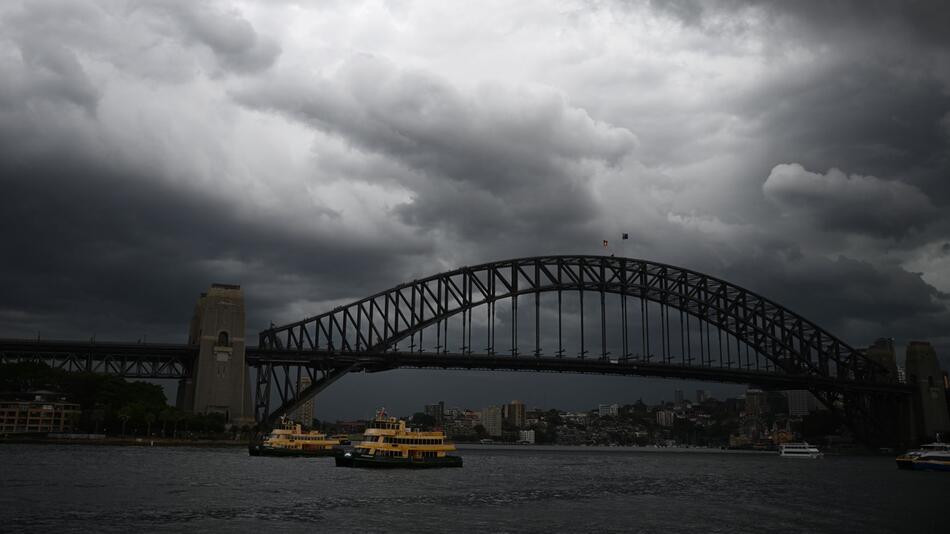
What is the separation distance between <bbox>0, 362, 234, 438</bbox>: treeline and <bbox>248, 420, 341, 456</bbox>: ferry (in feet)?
42.9

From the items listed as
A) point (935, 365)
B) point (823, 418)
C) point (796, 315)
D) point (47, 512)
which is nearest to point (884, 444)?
point (935, 365)

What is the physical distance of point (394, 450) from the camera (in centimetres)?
7006

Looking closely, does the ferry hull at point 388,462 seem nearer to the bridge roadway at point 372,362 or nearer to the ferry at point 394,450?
the ferry at point 394,450

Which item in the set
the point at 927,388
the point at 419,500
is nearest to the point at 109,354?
the point at 419,500

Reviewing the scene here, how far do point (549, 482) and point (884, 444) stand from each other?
9798 cm

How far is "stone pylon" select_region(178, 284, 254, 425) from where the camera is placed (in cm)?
9981

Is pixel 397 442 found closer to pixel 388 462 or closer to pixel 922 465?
pixel 388 462

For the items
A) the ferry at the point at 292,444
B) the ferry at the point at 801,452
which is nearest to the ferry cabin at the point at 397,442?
the ferry at the point at 292,444

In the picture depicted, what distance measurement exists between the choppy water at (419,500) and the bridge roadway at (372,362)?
32.0 m

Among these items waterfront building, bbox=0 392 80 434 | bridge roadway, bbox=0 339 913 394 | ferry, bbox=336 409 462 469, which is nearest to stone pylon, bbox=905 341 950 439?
bridge roadway, bbox=0 339 913 394

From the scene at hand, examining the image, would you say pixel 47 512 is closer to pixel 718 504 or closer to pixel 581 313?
pixel 718 504

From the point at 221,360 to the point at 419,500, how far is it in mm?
62105

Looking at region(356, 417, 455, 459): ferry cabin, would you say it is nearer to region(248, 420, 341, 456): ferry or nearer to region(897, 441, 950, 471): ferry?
region(248, 420, 341, 456): ferry

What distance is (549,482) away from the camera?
6250 cm
